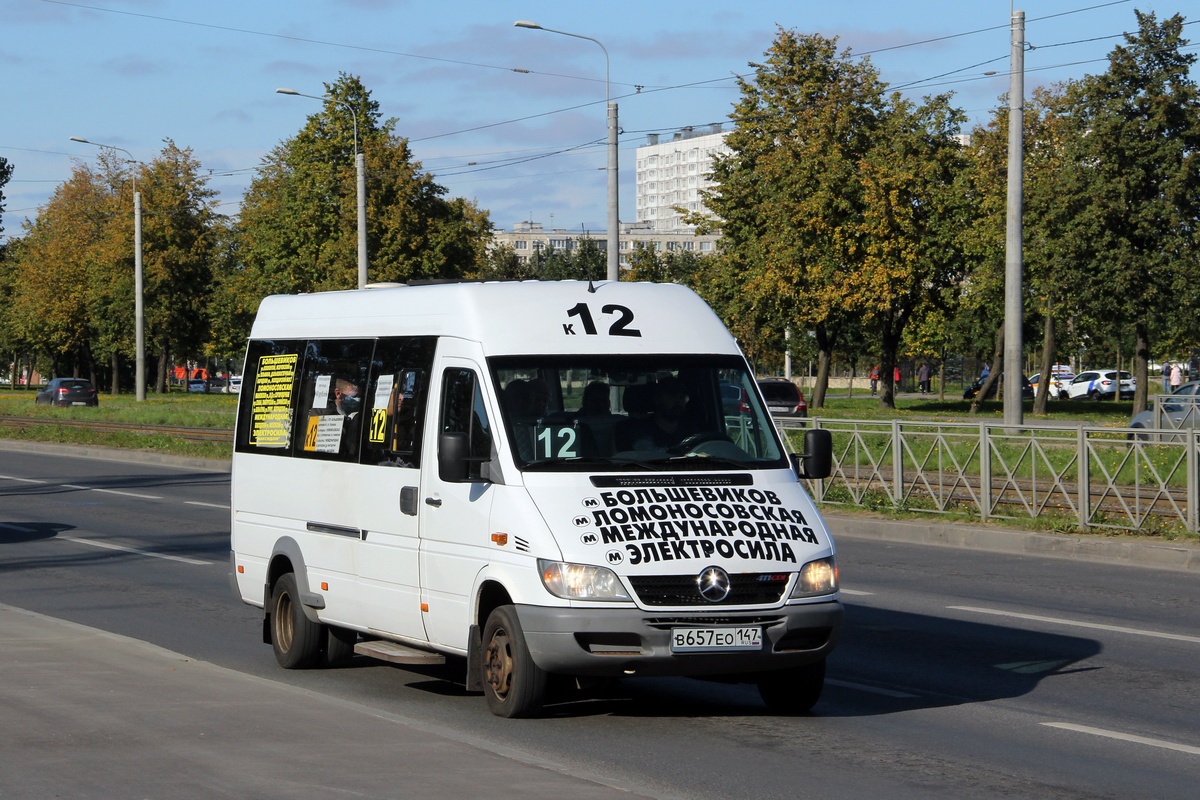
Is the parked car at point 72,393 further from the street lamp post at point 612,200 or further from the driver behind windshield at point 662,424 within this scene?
the driver behind windshield at point 662,424

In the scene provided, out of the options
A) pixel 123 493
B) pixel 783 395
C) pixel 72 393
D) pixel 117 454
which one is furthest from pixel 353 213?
pixel 123 493

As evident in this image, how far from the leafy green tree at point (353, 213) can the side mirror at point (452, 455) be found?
54242 mm

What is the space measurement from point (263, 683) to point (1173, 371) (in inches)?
2402

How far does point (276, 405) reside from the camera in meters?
10.2

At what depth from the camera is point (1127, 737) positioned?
7.44m

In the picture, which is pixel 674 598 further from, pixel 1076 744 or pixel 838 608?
pixel 1076 744

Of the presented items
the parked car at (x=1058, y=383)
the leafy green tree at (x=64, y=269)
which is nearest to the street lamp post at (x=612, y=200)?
the parked car at (x=1058, y=383)

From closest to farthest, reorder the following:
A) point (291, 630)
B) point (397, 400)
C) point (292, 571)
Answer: point (397, 400)
point (291, 630)
point (292, 571)

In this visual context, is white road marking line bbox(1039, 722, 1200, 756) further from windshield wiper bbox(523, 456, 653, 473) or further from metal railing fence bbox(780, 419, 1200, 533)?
metal railing fence bbox(780, 419, 1200, 533)

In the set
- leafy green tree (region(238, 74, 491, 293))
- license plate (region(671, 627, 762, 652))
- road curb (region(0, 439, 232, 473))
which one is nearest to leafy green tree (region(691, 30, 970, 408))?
leafy green tree (region(238, 74, 491, 293))

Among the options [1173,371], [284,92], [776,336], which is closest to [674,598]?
[284,92]

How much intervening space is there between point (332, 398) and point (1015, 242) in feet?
47.6

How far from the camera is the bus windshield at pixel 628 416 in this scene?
25.6 feet

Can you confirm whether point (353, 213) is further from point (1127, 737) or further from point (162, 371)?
point (1127, 737)
